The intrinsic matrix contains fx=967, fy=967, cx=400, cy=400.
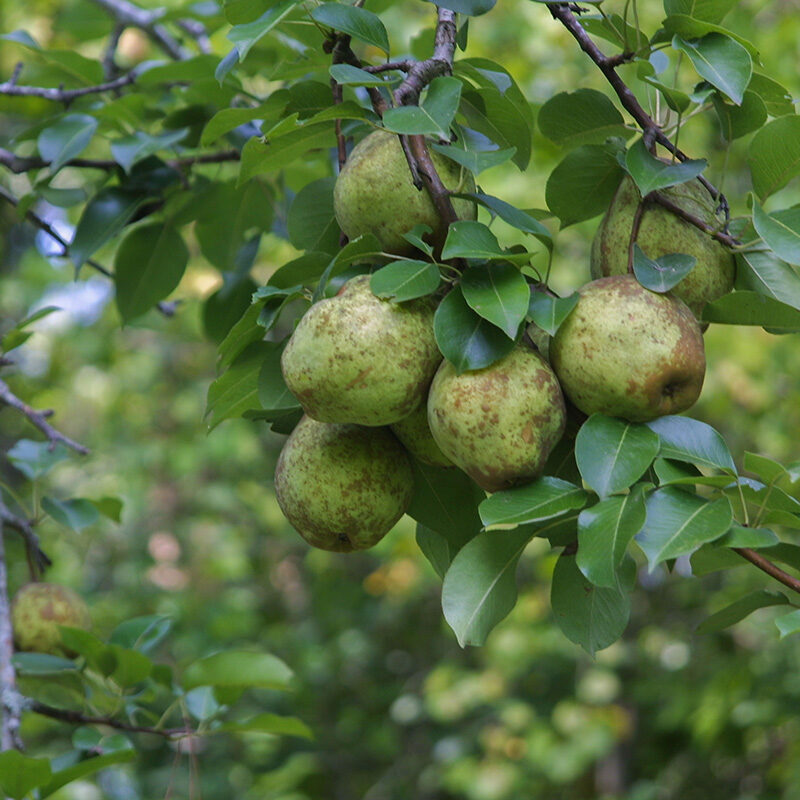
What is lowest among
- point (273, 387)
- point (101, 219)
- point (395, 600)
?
point (395, 600)

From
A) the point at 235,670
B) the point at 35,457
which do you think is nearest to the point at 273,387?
the point at 235,670

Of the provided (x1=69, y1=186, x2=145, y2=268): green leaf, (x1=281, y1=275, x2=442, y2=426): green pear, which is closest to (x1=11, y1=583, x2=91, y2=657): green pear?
(x1=69, y1=186, x2=145, y2=268): green leaf

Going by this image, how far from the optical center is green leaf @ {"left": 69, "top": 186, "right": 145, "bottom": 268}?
4.56ft

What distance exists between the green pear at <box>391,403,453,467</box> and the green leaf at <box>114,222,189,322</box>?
28.4 inches

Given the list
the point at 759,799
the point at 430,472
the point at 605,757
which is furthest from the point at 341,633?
the point at 430,472

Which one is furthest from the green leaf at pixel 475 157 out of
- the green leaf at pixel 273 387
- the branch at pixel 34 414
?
the branch at pixel 34 414

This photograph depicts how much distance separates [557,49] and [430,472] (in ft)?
10.4

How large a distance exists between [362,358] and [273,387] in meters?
0.15

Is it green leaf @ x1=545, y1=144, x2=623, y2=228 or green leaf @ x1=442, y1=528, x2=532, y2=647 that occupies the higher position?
green leaf @ x1=545, y1=144, x2=623, y2=228

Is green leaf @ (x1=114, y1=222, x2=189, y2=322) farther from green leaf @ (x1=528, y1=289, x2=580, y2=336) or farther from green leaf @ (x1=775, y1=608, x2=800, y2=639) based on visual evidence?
green leaf @ (x1=775, y1=608, x2=800, y2=639)

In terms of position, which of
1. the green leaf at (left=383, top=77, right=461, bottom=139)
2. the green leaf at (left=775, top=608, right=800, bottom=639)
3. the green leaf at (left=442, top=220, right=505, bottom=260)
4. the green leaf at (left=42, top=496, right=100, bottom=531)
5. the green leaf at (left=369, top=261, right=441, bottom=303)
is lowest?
the green leaf at (left=42, top=496, right=100, bottom=531)

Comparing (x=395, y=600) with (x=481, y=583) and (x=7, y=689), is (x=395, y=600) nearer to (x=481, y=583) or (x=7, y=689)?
(x=7, y=689)

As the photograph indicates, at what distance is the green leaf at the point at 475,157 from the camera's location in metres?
0.79

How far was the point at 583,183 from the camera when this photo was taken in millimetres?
958
